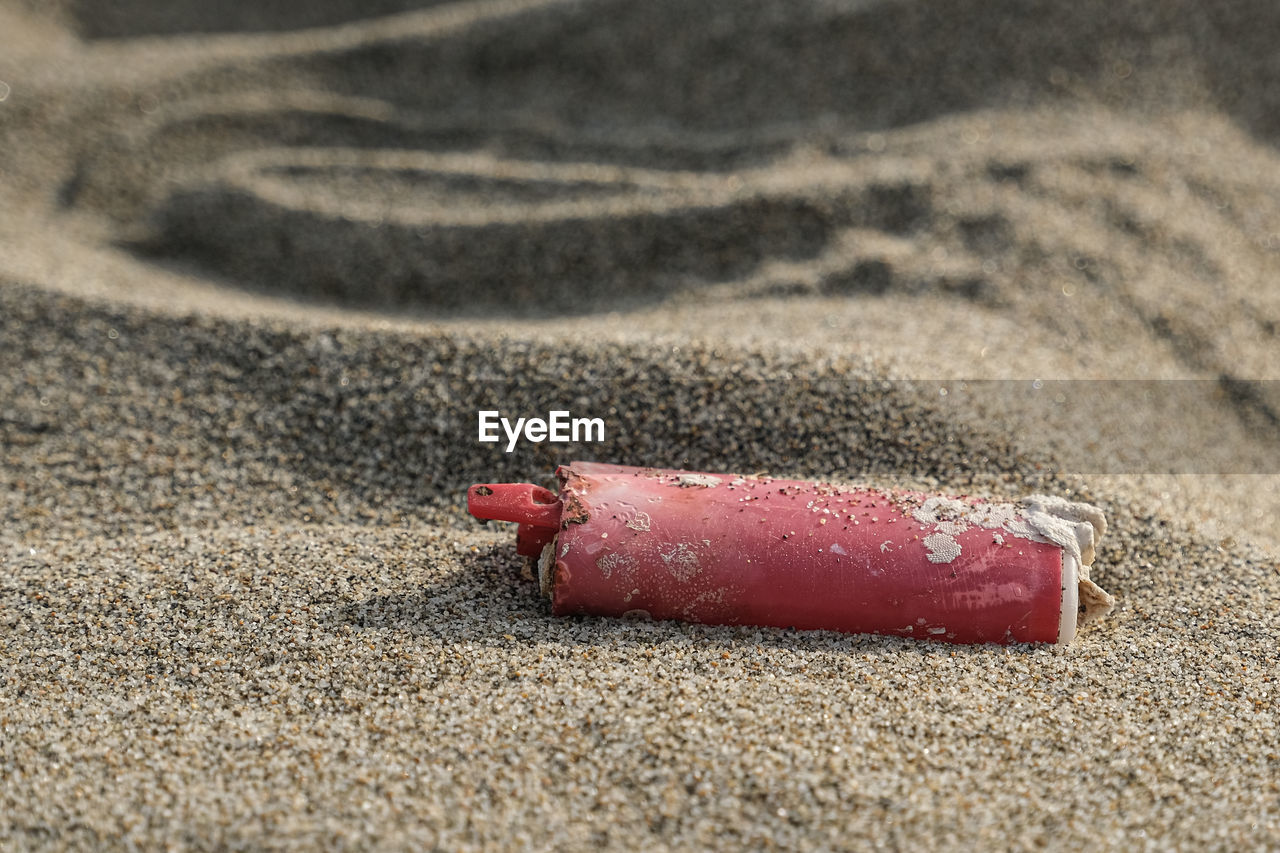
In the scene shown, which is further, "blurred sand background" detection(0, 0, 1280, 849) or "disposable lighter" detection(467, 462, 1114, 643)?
"disposable lighter" detection(467, 462, 1114, 643)

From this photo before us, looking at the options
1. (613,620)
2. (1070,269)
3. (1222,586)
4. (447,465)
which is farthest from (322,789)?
(1070,269)

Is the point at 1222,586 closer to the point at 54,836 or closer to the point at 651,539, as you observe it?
the point at 651,539

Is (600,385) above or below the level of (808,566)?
above

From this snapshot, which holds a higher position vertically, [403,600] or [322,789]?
[403,600]

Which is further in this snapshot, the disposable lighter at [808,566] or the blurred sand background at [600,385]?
the disposable lighter at [808,566]
